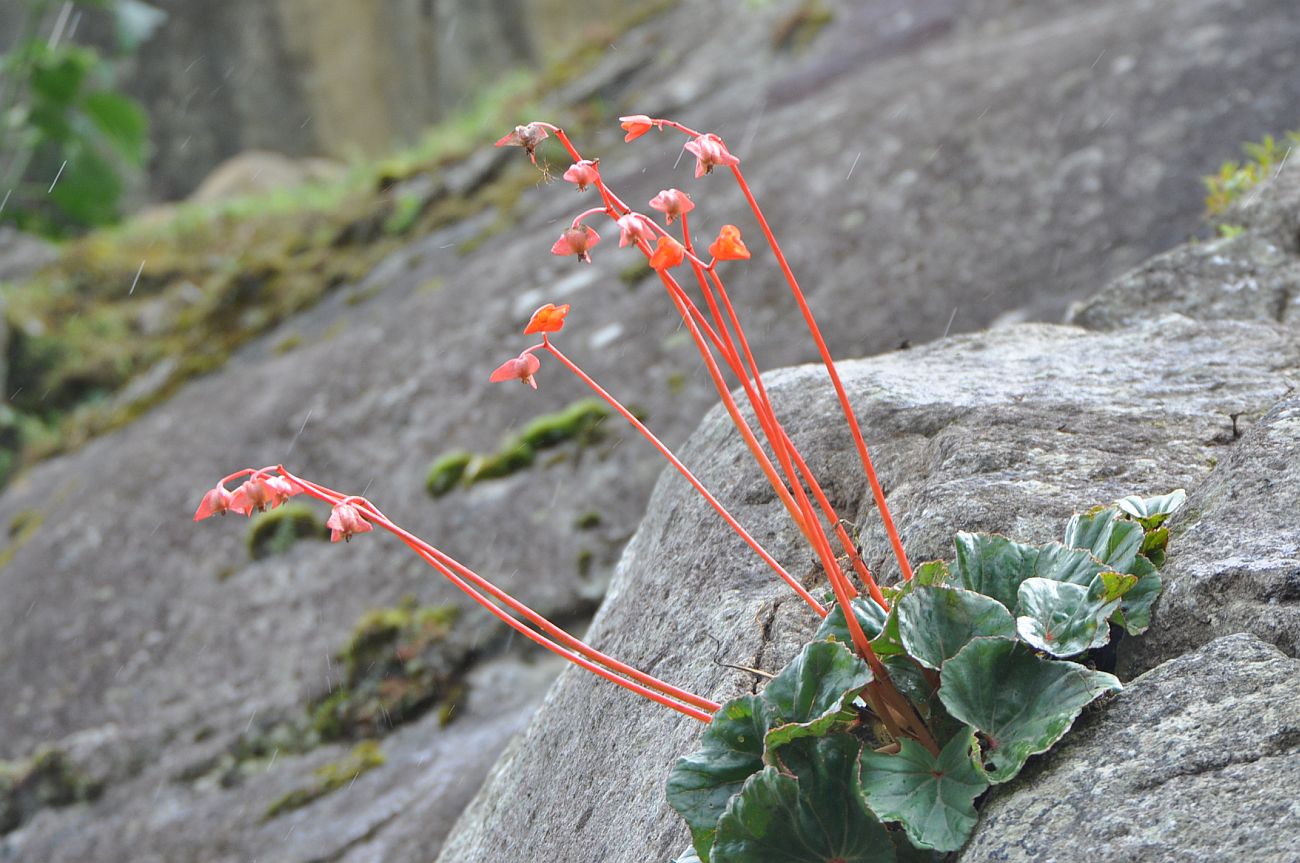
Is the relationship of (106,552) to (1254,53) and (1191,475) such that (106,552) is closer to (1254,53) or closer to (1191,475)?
(1191,475)

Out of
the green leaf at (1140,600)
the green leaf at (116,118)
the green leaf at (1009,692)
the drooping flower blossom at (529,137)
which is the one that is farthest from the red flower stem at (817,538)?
the green leaf at (116,118)

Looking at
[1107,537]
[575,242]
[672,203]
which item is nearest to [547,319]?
[575,242]

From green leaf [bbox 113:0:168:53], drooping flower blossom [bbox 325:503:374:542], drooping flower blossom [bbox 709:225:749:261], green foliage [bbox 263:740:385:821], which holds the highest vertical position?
drooping flower blossom [bbox 709:225:749:261]

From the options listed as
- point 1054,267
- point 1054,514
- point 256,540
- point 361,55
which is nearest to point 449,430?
point 256,540

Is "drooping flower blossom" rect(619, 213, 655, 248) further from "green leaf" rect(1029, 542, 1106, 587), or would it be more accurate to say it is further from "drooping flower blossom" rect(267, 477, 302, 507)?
"green leaf" rect(1029, 542, 1106, 587)

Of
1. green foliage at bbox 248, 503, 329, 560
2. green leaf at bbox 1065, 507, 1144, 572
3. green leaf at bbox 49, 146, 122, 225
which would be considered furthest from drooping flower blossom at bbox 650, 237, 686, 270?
green leaf at bbox 49, 146, 122, 225

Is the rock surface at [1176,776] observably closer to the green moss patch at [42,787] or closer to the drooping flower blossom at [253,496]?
the drooping flower blossom at [253,496]
